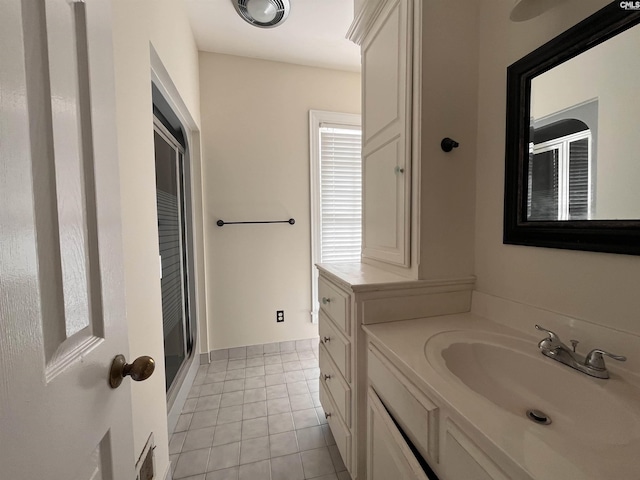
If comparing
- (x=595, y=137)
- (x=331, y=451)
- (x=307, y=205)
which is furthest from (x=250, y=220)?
(x=595, y=137)

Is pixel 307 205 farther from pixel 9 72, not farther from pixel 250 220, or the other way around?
pixel 9 72

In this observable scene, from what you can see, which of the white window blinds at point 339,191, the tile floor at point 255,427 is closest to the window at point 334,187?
the white window blinds at point 339,191

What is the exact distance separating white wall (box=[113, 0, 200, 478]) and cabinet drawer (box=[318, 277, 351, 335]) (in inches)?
32.0

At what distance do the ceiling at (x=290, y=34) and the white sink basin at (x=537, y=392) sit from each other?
7.23 feet

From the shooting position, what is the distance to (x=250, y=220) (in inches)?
97.2

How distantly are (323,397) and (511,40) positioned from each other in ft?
6.33

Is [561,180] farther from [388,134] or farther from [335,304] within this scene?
[335,304]

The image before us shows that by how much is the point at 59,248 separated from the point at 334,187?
2.37m

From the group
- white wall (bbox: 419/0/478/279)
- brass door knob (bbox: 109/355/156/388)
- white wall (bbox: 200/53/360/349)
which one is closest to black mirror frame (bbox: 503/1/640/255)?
white wall (bbox: 419/0/478/279)

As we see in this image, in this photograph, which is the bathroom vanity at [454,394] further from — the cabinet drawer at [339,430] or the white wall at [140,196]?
the white wall at [140,196]

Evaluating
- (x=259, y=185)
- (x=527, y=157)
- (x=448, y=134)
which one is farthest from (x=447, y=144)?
(x=259, y=185)

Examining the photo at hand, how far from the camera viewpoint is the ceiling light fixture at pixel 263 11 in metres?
1.77

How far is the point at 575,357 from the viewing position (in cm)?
76

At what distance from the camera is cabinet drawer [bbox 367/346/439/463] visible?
0.68 m
